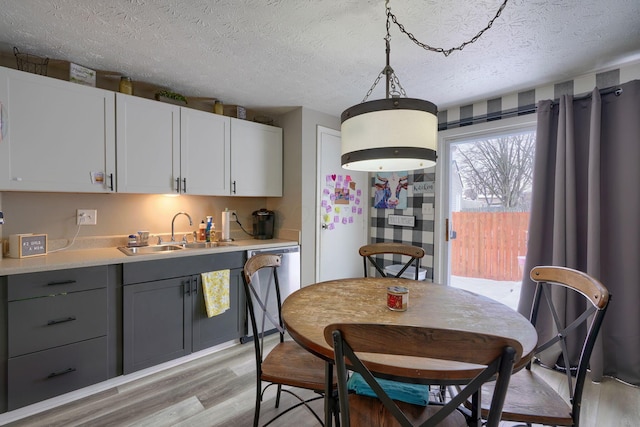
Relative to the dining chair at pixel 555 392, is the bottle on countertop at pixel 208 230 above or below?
above

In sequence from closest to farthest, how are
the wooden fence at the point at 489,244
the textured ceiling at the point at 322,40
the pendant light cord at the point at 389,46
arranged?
1. the pendant light cord at the point at 389,46
2. the textured ceiling at the point at 322,40
3. the wooden fence at the point at 489,244

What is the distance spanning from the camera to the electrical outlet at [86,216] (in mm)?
2379

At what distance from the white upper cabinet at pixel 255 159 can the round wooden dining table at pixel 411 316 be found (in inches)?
62.5

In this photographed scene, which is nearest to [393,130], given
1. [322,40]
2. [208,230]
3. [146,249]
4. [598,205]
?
[322,40]

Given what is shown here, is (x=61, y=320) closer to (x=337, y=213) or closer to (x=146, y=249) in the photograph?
(x=146, y=249)

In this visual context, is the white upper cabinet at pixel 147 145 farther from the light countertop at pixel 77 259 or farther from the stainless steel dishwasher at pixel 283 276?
the stainless steel dishwasher at pixel 283 276

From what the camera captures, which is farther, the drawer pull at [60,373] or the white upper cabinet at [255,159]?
the white upper cabinet at [255,159]

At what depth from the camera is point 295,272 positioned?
303 cm

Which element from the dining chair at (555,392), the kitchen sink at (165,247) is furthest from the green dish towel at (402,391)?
the kitchen sink at (165,247)

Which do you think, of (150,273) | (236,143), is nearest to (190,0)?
(236,143)

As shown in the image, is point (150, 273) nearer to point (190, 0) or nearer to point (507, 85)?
point (190, 0)

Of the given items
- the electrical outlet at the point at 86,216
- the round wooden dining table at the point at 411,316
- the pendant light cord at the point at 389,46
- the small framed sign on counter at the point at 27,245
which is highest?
the pendant light cord at the point at 389,46

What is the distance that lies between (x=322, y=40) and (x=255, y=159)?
1485 mm

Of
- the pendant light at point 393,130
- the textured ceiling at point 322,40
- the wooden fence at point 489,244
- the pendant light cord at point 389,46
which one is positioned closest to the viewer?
the pendant light at point 393,130
